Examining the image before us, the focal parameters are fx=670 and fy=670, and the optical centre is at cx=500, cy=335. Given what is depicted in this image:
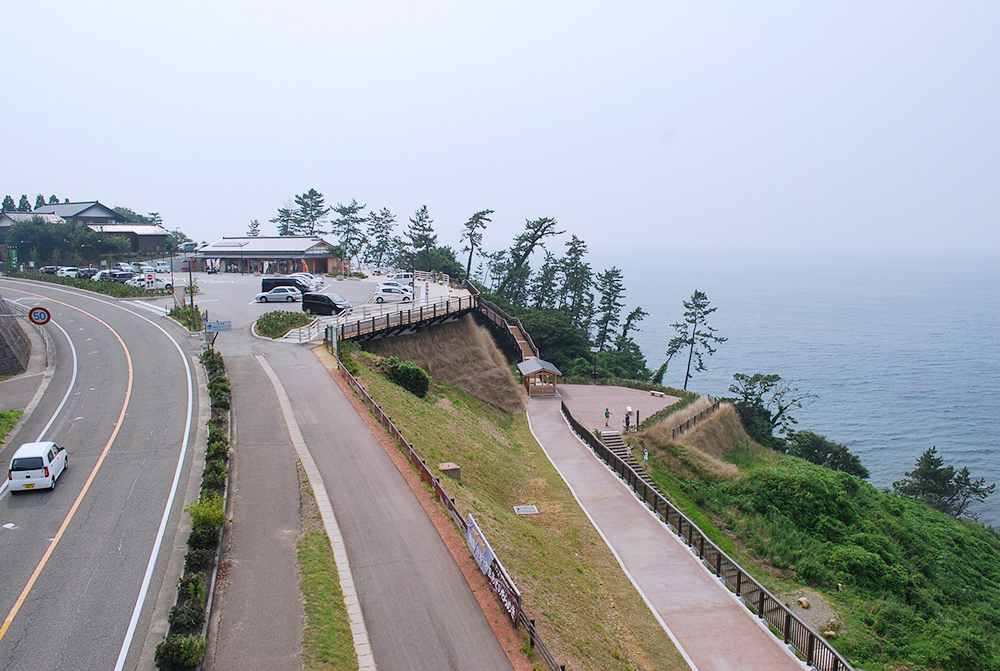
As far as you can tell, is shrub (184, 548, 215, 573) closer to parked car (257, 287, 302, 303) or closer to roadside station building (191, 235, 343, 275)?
parked car (257, 287, 302, 303)

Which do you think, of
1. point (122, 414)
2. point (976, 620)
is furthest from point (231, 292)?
point (976, 620)

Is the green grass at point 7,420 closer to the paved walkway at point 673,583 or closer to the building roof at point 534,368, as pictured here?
the paved walkway at point 673,583


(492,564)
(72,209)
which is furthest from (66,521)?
(72,209)

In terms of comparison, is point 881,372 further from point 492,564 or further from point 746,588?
point 492,564

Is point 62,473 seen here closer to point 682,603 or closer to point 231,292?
point 682,603

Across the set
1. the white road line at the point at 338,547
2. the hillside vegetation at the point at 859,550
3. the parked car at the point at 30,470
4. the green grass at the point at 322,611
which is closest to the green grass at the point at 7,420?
the parked car at the point at 30,470

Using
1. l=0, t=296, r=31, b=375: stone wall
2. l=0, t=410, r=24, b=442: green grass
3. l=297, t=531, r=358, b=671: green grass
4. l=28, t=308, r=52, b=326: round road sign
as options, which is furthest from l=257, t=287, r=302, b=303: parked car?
l=297, t=531, r=358, b=671: green grass
